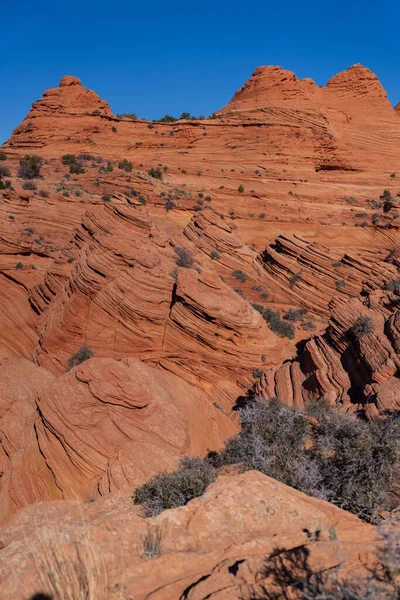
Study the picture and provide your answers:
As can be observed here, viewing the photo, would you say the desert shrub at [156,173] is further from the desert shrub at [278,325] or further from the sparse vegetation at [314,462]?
the sparse vegetation at [314,462]

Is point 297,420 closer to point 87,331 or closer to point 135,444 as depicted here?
→ point 135,444

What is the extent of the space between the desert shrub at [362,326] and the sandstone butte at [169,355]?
0.20 metres

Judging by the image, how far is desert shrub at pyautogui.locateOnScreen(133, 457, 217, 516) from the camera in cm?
564

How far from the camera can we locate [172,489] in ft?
18.9

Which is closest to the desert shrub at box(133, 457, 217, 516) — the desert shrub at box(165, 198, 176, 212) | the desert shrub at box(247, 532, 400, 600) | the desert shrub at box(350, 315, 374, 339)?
the desert shrub at box(247, 532, 400, 600)

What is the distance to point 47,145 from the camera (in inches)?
1534

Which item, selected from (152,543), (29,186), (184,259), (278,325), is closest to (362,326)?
(278,325)

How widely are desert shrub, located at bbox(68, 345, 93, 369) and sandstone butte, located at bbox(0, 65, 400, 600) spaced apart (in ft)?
0.47

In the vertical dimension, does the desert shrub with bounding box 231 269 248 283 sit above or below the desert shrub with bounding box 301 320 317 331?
above

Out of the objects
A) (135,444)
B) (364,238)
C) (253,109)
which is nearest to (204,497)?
(135,444)

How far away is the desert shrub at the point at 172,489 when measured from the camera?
5.64 m

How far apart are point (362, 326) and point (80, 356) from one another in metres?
8.55

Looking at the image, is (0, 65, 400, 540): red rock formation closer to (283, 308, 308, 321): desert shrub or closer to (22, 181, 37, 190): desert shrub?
(283, 308, 308, 321): desert shrub

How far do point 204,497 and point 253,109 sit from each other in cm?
4596
